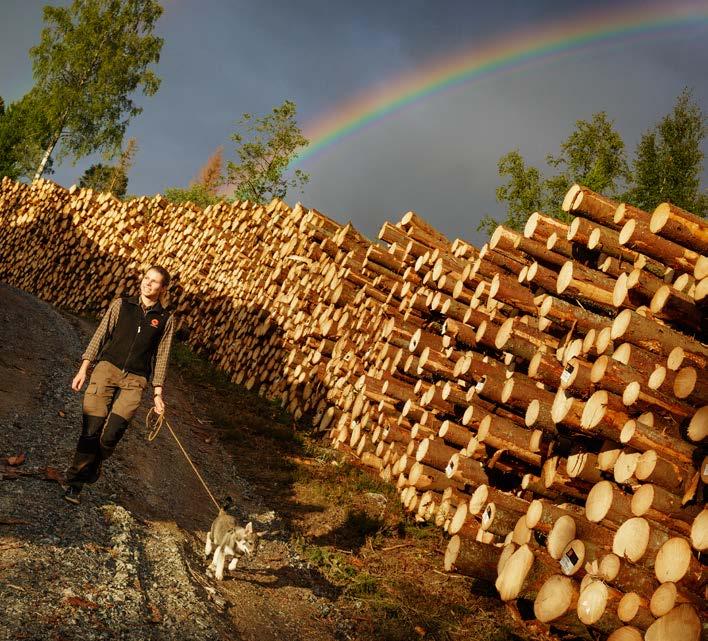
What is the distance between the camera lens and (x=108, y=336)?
5.00m

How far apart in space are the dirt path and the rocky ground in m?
0.01

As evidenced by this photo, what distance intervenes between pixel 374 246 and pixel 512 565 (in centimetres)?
635

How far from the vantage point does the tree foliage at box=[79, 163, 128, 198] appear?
64.9 meters

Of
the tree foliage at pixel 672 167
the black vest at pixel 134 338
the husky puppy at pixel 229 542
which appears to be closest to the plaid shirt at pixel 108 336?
the black vest at pixel 134 338

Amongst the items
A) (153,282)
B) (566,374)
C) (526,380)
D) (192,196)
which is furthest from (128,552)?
(192,196)

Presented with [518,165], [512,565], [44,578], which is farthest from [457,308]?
[518,165]

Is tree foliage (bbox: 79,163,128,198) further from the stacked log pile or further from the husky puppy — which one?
the husky puppy

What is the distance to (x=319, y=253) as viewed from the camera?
10914mm

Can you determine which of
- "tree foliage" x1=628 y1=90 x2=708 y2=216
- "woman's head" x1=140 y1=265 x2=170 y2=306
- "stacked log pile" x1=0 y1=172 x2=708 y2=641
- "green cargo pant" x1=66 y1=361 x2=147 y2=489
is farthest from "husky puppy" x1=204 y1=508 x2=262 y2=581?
"tree foliage" x1=628 y1=90 x2=708 y2=216

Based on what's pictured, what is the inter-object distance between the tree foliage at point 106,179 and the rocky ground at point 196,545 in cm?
6147

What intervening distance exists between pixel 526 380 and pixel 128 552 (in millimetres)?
3600

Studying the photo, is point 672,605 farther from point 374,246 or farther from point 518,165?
point 518,165

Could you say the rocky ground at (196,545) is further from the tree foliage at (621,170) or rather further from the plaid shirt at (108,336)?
the tree foliage at (621,170)

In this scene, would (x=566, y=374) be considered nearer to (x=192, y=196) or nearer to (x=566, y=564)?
(x=566, y=564)
